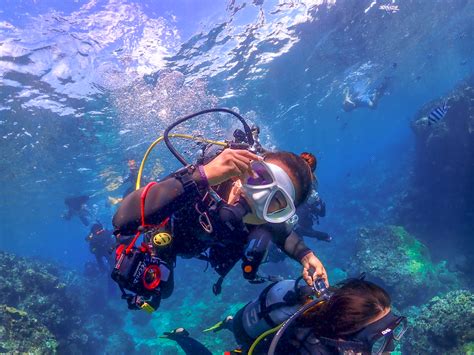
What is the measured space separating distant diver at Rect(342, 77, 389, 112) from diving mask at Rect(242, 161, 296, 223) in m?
28.3

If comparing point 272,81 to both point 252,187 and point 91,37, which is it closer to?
point 91,37

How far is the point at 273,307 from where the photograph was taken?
2.96m

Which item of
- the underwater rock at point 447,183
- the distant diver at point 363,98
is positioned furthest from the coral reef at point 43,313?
the distant diver at point 363,98

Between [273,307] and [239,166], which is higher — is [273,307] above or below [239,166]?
below

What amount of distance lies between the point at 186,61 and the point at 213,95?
17.9 feet

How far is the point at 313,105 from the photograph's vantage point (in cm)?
3538

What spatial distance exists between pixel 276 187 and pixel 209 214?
0.69 m

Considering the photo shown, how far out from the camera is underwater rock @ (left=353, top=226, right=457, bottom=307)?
12000 mm

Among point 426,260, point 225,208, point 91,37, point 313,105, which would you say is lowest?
point 426,260

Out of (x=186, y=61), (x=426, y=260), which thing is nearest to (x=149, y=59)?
(x=186, y=61)

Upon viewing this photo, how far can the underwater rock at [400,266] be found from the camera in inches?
472

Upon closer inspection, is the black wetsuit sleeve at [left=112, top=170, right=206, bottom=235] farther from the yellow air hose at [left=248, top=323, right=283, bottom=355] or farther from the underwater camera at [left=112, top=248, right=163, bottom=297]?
the yellow air hose at [left=248, top=323, right=283, bottom=355]

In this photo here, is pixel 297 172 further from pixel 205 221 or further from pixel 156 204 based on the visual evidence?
pixel 156 204

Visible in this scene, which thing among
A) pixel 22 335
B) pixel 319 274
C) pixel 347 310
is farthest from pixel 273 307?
pixel 22 335
